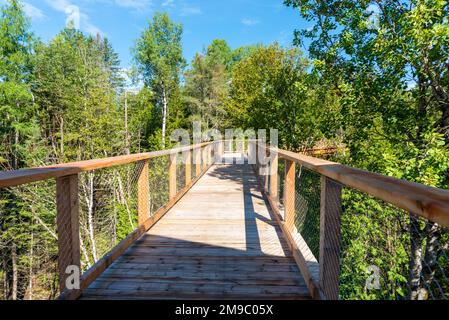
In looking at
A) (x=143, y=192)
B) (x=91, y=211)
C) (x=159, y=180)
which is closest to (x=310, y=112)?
(x=159, y=180)

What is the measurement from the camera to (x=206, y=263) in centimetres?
237

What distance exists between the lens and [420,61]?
4676 mm

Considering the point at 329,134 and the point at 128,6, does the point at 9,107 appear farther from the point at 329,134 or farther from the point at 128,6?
the point at 128,6

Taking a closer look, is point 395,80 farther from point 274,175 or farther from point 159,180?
point 159,180

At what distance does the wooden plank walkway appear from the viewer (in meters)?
1.90

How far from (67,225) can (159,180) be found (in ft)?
9.89

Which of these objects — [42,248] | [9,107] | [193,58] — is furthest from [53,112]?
[193,58]

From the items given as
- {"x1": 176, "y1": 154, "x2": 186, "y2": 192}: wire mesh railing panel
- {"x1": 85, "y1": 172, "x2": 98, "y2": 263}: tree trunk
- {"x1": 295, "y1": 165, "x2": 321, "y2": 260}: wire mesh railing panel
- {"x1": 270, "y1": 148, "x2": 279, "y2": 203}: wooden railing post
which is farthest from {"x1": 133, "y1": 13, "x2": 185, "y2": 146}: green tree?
{"x1": 295, "y1": 165, "x2": 321, "y2": 260}: wire mesh railing panel

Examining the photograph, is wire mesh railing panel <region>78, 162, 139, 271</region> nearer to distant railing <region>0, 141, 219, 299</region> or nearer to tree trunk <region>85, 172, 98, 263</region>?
tree trunk <region>85, 172, 98, 263</region>

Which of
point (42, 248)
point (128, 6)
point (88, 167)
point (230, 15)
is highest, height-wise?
point (230, 15)

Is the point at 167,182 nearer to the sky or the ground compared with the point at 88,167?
nearer to the ground

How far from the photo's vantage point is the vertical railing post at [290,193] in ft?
9.43

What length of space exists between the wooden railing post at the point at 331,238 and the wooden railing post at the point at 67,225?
151 centimetres

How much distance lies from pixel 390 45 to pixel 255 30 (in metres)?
38.5
